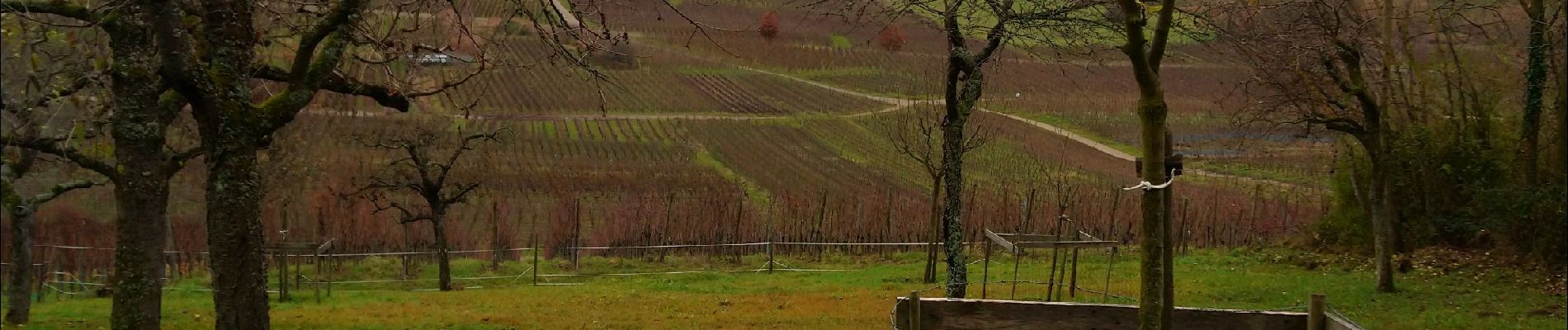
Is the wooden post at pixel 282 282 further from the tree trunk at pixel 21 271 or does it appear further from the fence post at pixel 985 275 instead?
the fence post at pixel 985 275

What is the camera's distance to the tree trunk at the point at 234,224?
8.65 m

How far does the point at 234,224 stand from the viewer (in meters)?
8.67

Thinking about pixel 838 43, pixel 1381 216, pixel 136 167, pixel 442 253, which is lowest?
pixel 442 253

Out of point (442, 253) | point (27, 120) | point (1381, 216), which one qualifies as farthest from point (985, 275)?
point (442, 253)

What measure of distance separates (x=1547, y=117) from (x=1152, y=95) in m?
14.9

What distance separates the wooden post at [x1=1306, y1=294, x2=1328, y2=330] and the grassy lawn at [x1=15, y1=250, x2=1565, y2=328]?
20.3 ft

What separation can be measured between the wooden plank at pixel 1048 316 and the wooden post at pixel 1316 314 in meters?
0.46

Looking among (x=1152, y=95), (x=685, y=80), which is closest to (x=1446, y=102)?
(x=1152, y=95)

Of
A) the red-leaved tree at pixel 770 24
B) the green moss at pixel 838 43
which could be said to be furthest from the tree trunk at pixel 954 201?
the green moss at pixel 838 43

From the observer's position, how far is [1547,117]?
1759 centimetres

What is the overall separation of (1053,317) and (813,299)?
968cm

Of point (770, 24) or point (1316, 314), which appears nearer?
point (1316, 314)

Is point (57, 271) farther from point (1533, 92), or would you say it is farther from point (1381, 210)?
point (1533, 92)

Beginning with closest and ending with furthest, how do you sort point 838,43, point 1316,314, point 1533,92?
point 1316,314, point 1533,92, point 838,43
